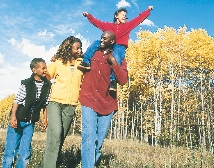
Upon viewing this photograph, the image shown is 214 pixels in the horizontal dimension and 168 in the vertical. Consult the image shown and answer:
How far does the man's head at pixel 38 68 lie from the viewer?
4.05 m

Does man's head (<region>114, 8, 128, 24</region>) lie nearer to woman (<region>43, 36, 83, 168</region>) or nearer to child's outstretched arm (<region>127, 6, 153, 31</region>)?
child's outstretched arm (<region>127, 6, 153, 31</region>)

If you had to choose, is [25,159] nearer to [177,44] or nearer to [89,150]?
[89,150]

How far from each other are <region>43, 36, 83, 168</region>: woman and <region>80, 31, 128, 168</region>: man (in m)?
0.26

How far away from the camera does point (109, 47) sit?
3840 mm

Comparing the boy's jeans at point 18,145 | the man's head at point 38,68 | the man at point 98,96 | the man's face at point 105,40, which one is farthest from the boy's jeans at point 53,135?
the man's face at point 105,40

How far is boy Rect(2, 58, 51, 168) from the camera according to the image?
390cm

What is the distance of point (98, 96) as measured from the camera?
3.53 meters

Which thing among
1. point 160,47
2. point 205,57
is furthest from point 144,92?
point 205,57

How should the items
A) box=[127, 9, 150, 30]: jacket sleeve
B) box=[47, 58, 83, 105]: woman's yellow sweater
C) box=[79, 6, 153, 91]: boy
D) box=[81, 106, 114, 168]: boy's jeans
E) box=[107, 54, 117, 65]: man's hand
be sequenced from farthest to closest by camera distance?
box=[127, 9, 150, 30]: jacket sleeve
box=[79, 6, 153, 91]: boy
box=[47, 58, 83, 105]: woman's yellow sweater
box=[107, 54, 117, 65]: man's hand
box=[81, 106, 114, 168]: boy's jeans

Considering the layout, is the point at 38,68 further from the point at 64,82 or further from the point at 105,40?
the point at 105,40

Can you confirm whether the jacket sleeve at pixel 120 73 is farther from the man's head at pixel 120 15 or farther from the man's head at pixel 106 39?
the man's head at pixel 120 15

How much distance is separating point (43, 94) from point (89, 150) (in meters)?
1.45

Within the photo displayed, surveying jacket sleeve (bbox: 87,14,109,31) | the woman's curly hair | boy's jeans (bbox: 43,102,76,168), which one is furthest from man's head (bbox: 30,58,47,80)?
jacket sleeve (bbox: 87,14,109,31)

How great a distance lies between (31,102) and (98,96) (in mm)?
1298
